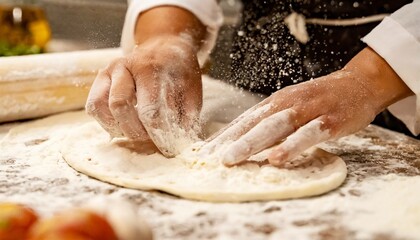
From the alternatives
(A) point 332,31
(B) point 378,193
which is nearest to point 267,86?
(A) point 332,31

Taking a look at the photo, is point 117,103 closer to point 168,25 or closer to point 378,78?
point 168,25

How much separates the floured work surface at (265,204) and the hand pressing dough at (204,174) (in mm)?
22

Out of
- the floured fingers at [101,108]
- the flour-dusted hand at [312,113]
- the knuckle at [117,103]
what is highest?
the flour-dusted hand at [312,113]

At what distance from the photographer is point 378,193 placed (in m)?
1.26

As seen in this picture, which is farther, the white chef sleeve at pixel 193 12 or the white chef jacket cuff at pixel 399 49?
the white chef sleeve at pixel 193 12

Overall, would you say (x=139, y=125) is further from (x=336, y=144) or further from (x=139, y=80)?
(x=336, y=144)

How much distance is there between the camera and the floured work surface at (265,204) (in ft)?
3.48

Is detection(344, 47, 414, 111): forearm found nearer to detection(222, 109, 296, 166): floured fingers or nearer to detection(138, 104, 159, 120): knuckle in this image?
detection(222, 109, 296, 166): floured fingers

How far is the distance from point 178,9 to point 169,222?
1131mm

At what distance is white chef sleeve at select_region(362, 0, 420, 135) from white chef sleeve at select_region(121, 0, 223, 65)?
76 cm

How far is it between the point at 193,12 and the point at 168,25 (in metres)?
0.19

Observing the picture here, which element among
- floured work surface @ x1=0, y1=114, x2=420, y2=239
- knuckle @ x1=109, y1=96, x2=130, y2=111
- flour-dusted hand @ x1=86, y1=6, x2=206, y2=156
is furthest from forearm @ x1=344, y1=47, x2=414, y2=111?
knuckle @ x1=109, y1=96, x2=130, y2=111

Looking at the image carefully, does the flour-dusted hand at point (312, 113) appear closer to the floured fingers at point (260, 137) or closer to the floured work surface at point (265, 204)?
the floured fingers at point (260, 137)

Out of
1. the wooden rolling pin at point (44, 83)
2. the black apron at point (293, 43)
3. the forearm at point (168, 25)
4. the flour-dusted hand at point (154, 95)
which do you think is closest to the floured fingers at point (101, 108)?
the flour-dusted hand at point (154, 95)
